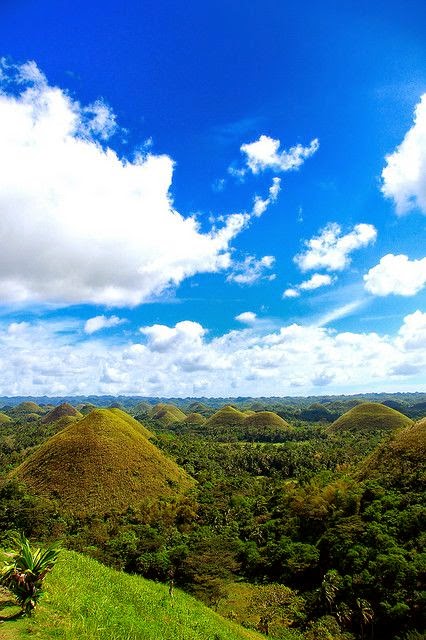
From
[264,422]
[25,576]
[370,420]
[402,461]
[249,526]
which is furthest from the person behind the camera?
[264,422]

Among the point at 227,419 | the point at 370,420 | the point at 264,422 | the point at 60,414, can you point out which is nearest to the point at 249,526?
the point at 370,420

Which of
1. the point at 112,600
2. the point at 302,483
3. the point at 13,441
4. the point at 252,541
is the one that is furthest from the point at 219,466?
the point at 112,600

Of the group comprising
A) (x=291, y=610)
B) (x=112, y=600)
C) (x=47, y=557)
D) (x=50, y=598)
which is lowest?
(x=291, y=610)

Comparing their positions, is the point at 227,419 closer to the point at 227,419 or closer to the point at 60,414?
the point at 227,419

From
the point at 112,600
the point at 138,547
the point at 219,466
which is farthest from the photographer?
the point at 219,466

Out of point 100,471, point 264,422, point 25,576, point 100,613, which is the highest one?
point 25,576

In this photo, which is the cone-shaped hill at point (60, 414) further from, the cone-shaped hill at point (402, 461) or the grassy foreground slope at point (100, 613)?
the grassy foreground slope at point (100, 613)

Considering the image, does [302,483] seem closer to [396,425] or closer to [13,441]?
[396,425]
